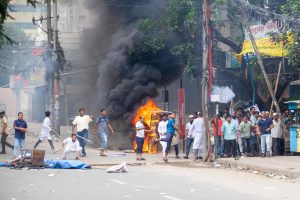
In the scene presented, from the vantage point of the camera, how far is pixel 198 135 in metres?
21.8

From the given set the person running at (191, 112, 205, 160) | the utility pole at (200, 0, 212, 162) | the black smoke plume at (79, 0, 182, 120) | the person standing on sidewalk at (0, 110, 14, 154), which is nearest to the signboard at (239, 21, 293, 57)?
the black smoke plume at (79, 0, 182, 120)

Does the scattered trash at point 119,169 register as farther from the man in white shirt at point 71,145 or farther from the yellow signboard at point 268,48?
the yellow signboard at point 268,48

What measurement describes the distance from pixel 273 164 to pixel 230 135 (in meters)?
3.71

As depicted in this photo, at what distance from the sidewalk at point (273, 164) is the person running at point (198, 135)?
145 centimetres

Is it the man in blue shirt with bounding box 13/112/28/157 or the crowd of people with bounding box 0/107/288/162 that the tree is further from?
the man in blue shirt with bounding box 13/112/28/157

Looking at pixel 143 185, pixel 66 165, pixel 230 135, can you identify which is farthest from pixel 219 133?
pixel 143 185

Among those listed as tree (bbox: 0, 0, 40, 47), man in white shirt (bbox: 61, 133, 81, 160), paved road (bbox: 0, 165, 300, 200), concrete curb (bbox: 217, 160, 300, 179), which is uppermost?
tree (bbox: 0, 0, 40, 47)

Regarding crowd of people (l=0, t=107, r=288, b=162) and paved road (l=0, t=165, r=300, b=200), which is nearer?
paved road (l=0, t=165, r=300, b=200)

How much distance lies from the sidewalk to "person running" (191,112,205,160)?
145 centimetres

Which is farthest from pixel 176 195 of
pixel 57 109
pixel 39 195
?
pixel 57 109

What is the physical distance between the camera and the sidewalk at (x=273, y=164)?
16.8m

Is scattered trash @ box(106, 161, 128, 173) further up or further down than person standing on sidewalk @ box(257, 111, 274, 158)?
further down

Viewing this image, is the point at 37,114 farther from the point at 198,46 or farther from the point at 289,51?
the point at 289,51

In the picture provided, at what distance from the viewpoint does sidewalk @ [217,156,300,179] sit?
16834 mm
